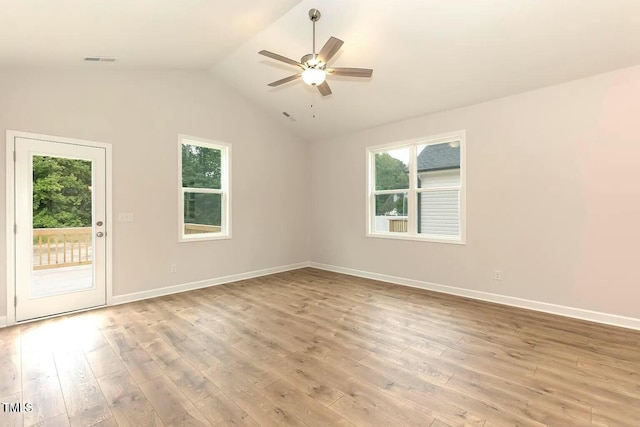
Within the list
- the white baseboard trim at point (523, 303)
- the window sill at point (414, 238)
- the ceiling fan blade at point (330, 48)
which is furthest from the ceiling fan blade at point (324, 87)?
the white baseboard trim at point (523, 303)

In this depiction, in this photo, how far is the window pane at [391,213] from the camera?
5323 mm

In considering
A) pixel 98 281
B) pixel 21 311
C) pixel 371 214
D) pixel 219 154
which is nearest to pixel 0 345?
pixel 21 311

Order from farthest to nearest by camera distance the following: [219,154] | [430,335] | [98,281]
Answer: [219,154]
[98,281]
[430,335]

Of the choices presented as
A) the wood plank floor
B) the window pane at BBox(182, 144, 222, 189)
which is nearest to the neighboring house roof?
the wood plank floor

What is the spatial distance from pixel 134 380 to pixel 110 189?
2.83m

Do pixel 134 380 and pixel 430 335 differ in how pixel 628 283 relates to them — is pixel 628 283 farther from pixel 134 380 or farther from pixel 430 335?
pixel 134 380

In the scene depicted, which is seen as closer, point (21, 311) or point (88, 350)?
point (88, 350)

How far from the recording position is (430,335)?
10.3ft

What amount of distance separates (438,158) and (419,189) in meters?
0.57

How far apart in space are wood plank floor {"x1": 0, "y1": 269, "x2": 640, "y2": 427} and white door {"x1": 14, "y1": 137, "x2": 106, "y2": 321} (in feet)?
1.03

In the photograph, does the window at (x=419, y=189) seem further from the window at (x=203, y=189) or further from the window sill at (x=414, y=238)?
the window at (x=203, y=189)

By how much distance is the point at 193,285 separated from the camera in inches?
196

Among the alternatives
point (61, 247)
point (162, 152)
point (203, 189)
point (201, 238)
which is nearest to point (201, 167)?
point (203, 189)

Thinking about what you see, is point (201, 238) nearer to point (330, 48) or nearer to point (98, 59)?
point (98, 59)
